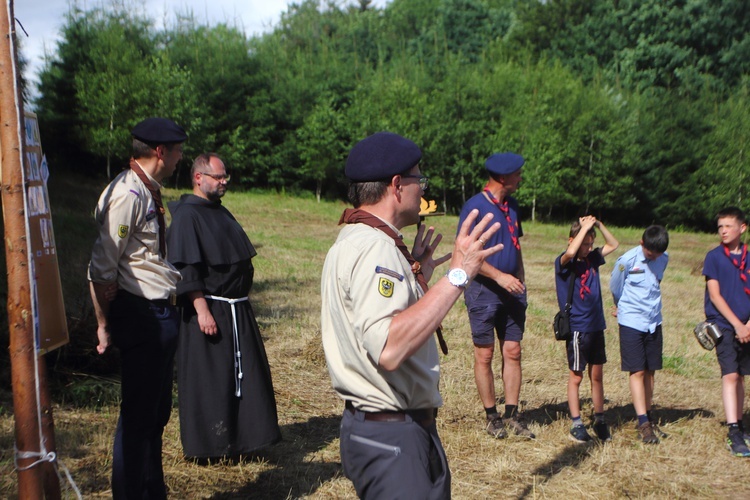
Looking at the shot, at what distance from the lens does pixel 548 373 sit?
25.9 ft

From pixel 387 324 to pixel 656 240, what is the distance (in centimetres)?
426

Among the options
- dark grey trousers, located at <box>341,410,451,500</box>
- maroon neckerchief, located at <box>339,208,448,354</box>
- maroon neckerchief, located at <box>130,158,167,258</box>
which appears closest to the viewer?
dark grey trousers, located at <box>341,410,451,500</box>

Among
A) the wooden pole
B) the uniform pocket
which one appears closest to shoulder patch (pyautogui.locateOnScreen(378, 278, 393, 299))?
the uniform pocket

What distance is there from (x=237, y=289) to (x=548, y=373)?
403cm

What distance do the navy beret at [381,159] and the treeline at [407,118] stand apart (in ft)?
98.9

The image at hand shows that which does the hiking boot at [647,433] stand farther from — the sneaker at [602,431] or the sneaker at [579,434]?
the sneaker at [579,434]

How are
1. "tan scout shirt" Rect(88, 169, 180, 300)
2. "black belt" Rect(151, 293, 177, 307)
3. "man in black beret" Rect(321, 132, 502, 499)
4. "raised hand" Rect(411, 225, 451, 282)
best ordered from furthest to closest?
"black belt" Rect(151, 293, 177, 307) < "tan scout shirt" Rect(88, 169, 180, 300) < "raised hand" Rect(411, 225, 451, 282) < "man in black beret" Rect(321, 132, 502, 499)

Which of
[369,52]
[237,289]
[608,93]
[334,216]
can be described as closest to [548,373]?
[237,289]

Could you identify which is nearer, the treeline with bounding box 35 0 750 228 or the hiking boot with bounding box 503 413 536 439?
the hiking boot with bounding box 503 413 536 439

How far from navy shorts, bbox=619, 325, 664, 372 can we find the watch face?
3.96 metres

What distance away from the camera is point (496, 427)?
5.88 metres

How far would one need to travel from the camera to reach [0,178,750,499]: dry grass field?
492 centimetres

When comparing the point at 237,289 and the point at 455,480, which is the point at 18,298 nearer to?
the point at 237,289

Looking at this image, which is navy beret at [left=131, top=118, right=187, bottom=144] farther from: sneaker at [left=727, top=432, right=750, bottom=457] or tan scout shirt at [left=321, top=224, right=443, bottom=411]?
sneaker at [left=727, top=432, right=750, bottom=457]
